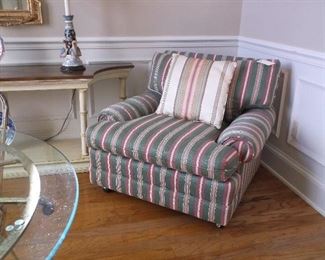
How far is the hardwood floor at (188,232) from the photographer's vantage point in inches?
62.4

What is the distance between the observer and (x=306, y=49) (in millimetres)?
1948

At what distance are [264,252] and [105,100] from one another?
1.60m

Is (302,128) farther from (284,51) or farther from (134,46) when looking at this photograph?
(134,46)

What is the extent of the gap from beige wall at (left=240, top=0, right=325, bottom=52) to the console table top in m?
0.96

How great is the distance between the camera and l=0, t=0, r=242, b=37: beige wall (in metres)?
2.31

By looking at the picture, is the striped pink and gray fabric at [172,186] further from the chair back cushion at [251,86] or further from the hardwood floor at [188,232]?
the chair back cushion at [251,86]

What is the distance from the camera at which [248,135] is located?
1.63 metres

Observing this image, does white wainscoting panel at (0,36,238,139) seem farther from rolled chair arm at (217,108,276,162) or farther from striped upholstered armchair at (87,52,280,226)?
rolled chair arm at (217,108,276,162)

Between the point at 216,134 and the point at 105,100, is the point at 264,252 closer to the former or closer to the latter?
the point at 216,134

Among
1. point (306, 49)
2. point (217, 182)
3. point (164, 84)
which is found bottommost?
point (217, 182)

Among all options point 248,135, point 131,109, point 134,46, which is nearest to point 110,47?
point 134,46

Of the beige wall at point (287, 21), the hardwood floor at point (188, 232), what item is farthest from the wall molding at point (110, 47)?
the hardwood floor at point (188, 232)

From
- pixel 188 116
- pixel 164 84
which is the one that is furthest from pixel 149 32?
pixel 188 116

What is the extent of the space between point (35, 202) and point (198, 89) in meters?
1.16
